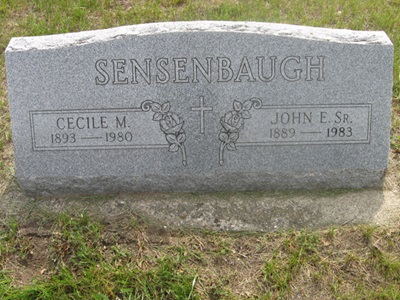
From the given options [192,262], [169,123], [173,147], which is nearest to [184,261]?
[192,262]

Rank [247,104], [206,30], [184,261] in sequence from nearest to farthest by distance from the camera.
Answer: [184,261] < [206,30] < [247,104]

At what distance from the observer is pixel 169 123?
363cm

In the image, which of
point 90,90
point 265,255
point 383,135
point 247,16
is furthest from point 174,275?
point 247,16

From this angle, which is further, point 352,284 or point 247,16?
point 247,16

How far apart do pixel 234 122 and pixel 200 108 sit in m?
0.25

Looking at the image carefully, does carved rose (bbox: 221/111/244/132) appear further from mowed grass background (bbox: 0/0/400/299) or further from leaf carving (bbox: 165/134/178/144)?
mowed grass background (bbox: 0/0/400/299)

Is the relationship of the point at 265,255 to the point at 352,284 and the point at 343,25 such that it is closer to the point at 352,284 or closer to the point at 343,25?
the point at 352,284

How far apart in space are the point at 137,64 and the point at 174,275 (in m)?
1.40

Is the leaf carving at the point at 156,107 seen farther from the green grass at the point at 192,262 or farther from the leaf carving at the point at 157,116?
the green grass at the point at 192,262

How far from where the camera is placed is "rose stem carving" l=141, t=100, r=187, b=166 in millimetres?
3602

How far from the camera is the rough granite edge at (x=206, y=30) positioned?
349 centimetres

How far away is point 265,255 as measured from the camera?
323 centimetres

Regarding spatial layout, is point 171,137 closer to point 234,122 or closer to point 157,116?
point 157,116

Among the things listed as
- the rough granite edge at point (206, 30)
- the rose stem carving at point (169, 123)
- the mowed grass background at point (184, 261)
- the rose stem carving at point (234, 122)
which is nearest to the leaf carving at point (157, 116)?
the rose stem carving at point (169, 123)
